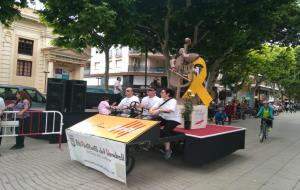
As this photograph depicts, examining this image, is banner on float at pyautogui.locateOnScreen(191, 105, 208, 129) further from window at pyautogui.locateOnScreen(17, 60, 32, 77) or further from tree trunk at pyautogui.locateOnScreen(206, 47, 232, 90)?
window at pyautogui.locateOnScreen(17, 60, 32, 77)

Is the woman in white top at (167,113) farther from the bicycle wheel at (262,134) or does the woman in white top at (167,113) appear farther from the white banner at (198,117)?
the bicycle wheel at (262,134)

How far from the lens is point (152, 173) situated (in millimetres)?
7621

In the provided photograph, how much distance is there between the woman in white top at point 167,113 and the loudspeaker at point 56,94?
416 centimetres

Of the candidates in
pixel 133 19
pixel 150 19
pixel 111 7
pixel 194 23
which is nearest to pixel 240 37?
pixel 194 23

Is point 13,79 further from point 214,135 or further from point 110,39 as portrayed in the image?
point 214,135

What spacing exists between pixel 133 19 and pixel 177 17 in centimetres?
197

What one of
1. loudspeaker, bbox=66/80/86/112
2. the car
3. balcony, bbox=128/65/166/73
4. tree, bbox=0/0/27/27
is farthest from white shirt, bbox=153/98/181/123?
balcony, bbox=128/65/166/73

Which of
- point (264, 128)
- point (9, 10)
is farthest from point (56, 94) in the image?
point (264, 128)

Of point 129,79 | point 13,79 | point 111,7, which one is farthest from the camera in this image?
point 129,79

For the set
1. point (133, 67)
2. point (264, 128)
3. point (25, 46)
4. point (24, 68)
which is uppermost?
point (25, 46)

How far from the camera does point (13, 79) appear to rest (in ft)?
105

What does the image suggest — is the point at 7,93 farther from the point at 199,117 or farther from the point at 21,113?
the point at 199,117

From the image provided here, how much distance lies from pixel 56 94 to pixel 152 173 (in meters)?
5.16

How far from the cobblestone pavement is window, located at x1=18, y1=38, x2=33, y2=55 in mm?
24528
